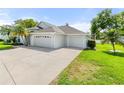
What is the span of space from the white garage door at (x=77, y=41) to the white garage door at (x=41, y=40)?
13.6 ft

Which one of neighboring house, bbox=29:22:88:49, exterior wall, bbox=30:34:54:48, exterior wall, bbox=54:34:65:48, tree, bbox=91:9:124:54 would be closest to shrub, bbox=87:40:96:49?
neighboring house, bbox=29:22:88:49

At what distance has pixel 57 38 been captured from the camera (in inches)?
845

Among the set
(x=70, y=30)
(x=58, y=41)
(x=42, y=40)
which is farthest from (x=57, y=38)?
(x=70, y=30)

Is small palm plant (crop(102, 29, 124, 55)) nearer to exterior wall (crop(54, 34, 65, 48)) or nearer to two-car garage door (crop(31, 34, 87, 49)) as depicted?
two-car garage door (crop(31, 34, 87, 49))

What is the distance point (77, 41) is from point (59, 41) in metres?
2.93

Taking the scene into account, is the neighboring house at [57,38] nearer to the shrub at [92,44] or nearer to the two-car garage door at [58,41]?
the two-car garage door at [58,41]

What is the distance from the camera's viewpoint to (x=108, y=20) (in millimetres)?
39188

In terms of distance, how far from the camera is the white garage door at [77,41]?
73.6 feet

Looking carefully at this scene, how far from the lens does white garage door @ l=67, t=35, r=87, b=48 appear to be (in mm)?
22422

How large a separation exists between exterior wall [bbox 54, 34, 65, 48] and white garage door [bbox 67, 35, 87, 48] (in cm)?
107

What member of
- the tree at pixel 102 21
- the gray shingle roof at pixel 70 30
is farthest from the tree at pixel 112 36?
the tree at pixel 102 21
